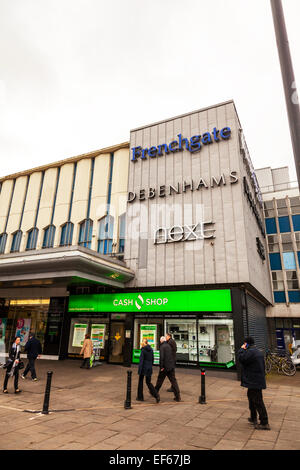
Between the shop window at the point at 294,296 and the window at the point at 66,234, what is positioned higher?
the window at the point at 66,234

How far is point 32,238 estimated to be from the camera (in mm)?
21578

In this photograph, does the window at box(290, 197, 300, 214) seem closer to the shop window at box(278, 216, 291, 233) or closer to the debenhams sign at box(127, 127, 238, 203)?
the shop window at box(278, 216, 291, 233)

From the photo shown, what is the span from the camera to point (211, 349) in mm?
14016

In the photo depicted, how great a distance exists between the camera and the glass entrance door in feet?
53.1

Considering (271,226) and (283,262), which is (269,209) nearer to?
(271,226)

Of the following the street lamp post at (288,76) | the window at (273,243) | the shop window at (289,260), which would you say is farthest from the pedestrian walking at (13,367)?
the shop window at (289,260)

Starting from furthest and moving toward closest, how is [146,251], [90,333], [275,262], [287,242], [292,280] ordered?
[275,262] → [287,242] → [292,280] → [90,333] → [146,251]

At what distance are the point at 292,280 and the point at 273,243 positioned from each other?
3.91 m

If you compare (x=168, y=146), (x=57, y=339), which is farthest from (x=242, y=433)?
(x=168, y=146)

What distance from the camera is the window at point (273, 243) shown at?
27672mm

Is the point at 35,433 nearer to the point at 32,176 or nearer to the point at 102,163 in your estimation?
the point at 102,163

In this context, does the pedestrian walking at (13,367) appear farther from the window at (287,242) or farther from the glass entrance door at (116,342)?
the window at (287,242)

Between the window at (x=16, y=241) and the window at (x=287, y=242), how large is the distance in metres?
23.9

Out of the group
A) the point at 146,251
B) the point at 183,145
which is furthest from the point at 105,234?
the point at 183,145
